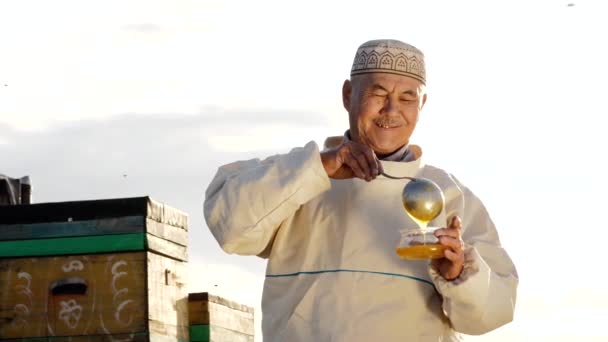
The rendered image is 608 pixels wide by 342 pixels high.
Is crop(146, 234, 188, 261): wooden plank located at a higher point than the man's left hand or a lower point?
higher

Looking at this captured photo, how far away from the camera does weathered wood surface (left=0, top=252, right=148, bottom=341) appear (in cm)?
946

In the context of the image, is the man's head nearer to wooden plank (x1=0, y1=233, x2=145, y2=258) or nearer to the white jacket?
the white jacket

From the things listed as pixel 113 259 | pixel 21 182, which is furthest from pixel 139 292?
pixel 21 182

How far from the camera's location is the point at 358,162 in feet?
17.2

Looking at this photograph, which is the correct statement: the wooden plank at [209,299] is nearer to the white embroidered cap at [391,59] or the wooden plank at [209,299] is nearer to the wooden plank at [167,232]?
the wooden plank at [167,232]

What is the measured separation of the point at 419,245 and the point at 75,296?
465 centimetres

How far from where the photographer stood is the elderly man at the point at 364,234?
17.5 ft


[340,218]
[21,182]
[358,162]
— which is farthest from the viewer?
[21,182]

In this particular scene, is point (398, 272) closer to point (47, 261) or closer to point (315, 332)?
point (315, 332)

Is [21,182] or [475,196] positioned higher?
[21,182]

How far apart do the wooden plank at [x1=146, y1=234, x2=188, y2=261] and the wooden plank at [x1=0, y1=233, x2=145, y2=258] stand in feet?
A: 0.19

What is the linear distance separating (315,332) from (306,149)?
23.0 inches

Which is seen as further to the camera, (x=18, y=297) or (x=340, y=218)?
(x=18, y=297)

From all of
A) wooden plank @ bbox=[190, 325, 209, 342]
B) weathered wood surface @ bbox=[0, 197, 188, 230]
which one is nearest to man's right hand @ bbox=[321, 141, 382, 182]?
weathered wood surface @ bbox=[0, 197, 188, 230]
